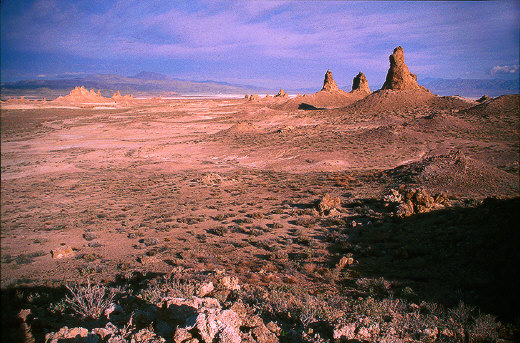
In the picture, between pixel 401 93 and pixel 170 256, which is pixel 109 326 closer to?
pixel 170 256

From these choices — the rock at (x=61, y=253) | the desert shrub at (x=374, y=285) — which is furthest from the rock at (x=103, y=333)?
the rock at (x=61, y=253)

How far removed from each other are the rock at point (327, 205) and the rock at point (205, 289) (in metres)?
6.77

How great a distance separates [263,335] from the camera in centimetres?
361

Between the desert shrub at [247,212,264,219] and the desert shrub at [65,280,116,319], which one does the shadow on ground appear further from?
the desert shrub at [65,280,116,319]

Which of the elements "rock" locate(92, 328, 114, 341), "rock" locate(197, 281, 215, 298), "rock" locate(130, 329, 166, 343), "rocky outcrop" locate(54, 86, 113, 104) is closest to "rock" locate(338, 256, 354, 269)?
"rock" locate(197, 281, 215, 298)

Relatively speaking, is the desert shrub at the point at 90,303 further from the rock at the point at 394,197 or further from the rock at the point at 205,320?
the rock at the point at 394,197

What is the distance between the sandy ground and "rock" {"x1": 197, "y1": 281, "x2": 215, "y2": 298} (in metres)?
1.40

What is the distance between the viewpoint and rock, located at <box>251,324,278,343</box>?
356 cm

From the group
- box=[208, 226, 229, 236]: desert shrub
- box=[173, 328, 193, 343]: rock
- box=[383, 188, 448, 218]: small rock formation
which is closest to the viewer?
box=[173, 328, 193, 343]: rock

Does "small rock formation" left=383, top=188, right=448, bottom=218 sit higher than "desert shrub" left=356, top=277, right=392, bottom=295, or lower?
higher

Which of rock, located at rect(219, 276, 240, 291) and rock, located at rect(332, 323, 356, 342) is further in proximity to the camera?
rock, located at rect(219, 276, 240, 291)

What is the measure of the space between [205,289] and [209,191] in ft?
36.9

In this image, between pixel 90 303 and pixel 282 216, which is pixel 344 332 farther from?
Result: pixel 282 216

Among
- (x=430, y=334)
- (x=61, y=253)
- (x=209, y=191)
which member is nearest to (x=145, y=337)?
(x=430, y=334)
